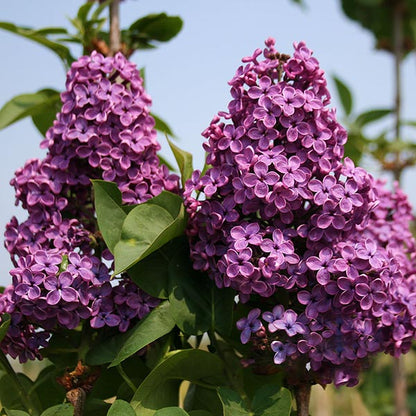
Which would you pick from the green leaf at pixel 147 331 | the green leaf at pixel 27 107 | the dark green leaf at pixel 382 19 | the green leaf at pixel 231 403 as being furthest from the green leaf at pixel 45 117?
the dark green leaf at pixel 382 19

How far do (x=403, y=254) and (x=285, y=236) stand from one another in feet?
0.94

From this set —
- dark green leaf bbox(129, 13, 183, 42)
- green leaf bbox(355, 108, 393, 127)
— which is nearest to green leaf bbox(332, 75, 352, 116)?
green leaf bbox(355, 108, 393, 127)

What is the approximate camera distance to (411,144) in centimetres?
245

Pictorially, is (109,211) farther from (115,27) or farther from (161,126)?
(115,27)

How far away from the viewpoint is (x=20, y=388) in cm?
96

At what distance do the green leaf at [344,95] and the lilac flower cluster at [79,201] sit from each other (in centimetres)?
158

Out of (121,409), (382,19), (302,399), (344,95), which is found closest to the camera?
(121,409)

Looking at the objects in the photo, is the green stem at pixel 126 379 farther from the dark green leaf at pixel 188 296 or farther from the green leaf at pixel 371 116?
the green leaf at pixel 371 116

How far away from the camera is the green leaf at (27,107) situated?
120 centimetres

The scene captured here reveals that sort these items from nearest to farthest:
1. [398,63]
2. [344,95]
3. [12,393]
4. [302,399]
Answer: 1. [302,399]
2. [12,393]
3. [344,95]
4. [398,63]

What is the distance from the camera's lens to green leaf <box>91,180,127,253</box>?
0.88m

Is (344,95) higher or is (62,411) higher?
(344,95)

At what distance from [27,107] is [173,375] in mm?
548

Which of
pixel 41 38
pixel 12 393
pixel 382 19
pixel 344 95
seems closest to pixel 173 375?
pixel 12 393
